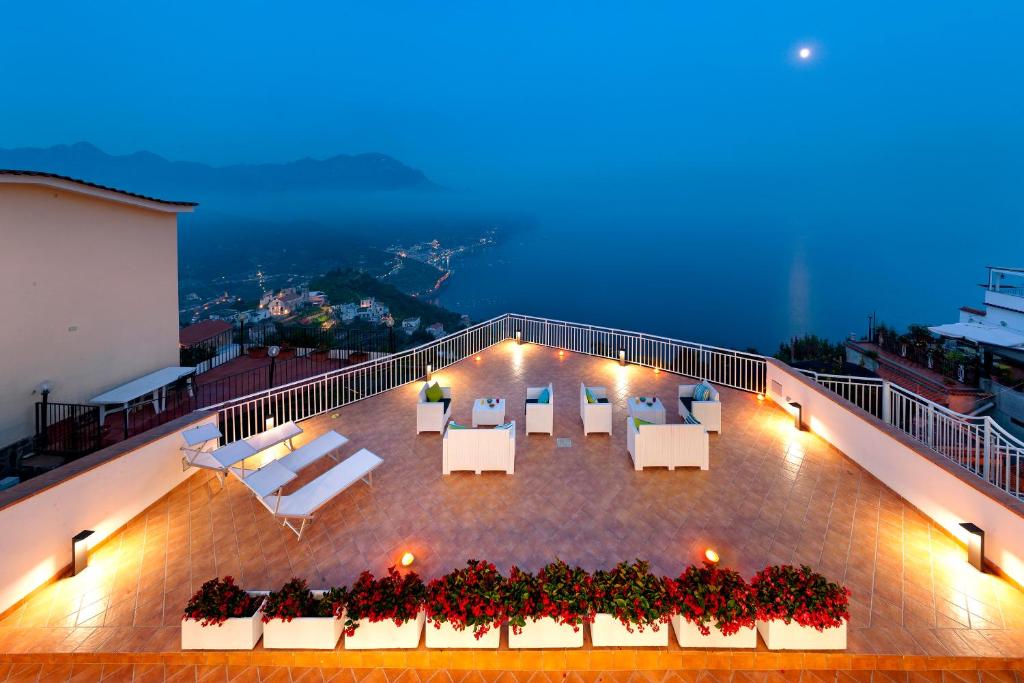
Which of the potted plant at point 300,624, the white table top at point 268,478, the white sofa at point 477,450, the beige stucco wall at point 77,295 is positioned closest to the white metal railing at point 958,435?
the white sofa at point 477,450

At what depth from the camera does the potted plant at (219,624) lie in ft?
A: 11.2

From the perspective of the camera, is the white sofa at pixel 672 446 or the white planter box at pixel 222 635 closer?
the white planter box at pixel 222 635

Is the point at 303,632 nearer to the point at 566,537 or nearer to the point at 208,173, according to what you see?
the point at 566,537

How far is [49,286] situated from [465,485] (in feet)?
25.7

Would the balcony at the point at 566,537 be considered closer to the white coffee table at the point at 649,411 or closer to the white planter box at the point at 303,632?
the white planter box at the point at 303,632

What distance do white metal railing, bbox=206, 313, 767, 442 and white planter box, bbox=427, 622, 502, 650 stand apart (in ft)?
15.9

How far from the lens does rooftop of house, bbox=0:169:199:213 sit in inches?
260

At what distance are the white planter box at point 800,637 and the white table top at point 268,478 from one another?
5.13m

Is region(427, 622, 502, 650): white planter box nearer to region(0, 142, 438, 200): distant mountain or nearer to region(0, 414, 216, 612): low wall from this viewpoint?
region(0, 414, 216, 612): low wall

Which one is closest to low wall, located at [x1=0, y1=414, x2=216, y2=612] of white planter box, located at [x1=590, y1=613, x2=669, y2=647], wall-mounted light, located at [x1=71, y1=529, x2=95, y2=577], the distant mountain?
wall-mounted light, located at [x1=71, y1=529, x2=95, y2=577]

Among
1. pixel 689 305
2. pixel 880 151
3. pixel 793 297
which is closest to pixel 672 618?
pixel 689 305

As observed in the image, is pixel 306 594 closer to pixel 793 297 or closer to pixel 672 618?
pixel 672 618

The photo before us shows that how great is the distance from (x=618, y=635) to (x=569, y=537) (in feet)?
4.43

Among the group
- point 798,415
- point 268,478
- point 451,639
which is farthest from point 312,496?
point 798,415
